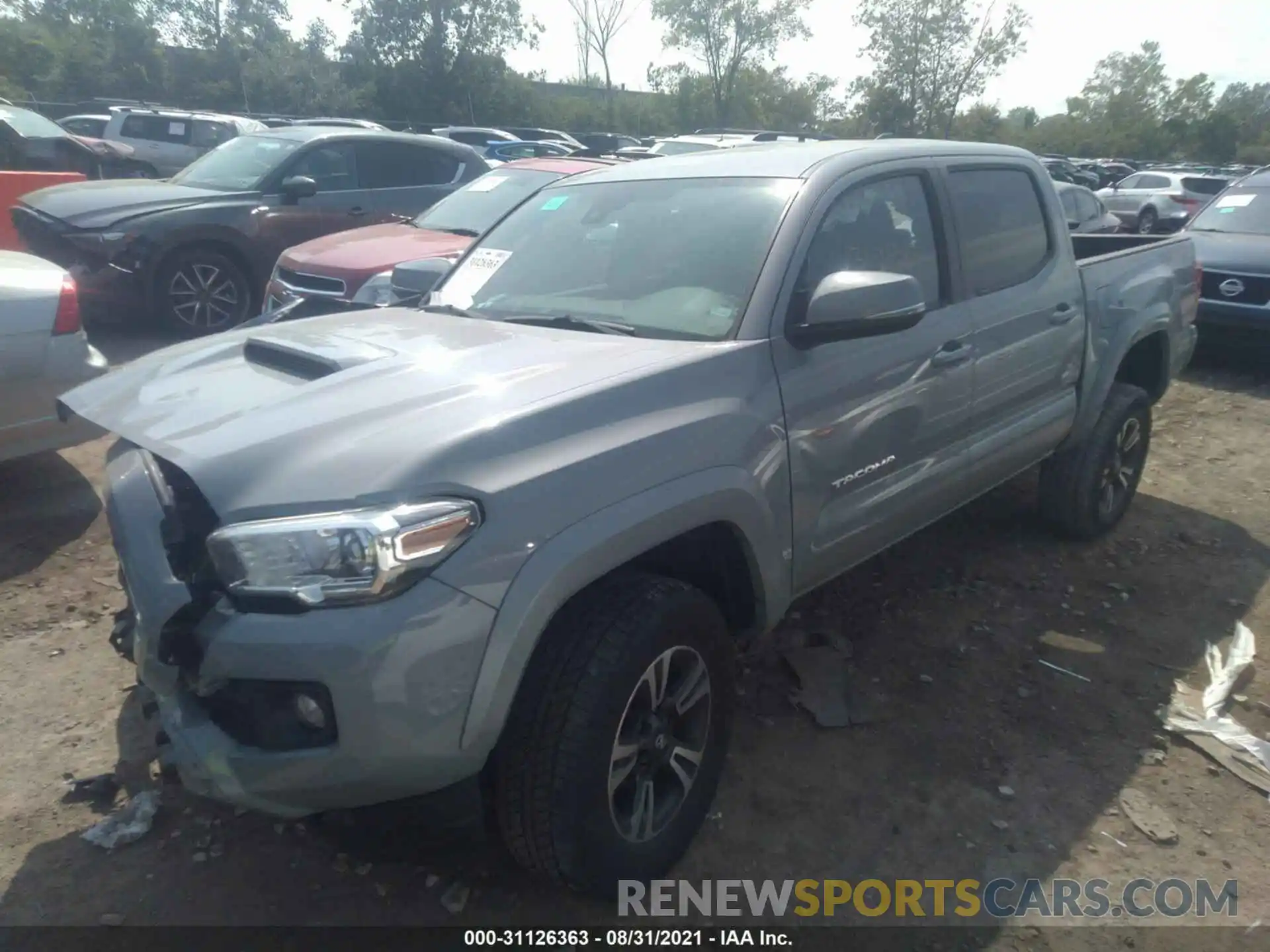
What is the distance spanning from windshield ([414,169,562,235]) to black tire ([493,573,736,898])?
5347 millimetres

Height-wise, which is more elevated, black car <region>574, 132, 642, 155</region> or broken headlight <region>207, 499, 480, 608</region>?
black car <region>574, 132, 642, 155</region>

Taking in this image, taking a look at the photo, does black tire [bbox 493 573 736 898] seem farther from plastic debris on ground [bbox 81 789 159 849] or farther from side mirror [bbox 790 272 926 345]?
plastic debris on ground [bbox 81 789 159 849]

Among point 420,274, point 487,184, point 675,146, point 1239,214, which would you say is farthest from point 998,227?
point 675,146

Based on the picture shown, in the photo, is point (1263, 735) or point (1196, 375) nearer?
point (1263, 735)

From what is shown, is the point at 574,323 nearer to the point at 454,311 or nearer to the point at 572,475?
the point at 454,311

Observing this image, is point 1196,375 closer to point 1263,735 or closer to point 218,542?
point 1263,735

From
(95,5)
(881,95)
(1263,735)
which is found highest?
(95,5)

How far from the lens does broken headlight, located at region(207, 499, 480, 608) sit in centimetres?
201

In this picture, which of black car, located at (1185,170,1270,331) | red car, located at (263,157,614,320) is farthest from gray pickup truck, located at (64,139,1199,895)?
black car, located at (1185,170,1270,331)

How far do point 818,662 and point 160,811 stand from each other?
7.39 feet

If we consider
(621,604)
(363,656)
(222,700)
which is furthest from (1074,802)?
(222,700)

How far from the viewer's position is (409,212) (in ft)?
29.8

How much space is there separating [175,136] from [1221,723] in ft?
55.5

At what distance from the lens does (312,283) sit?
22.0ft
